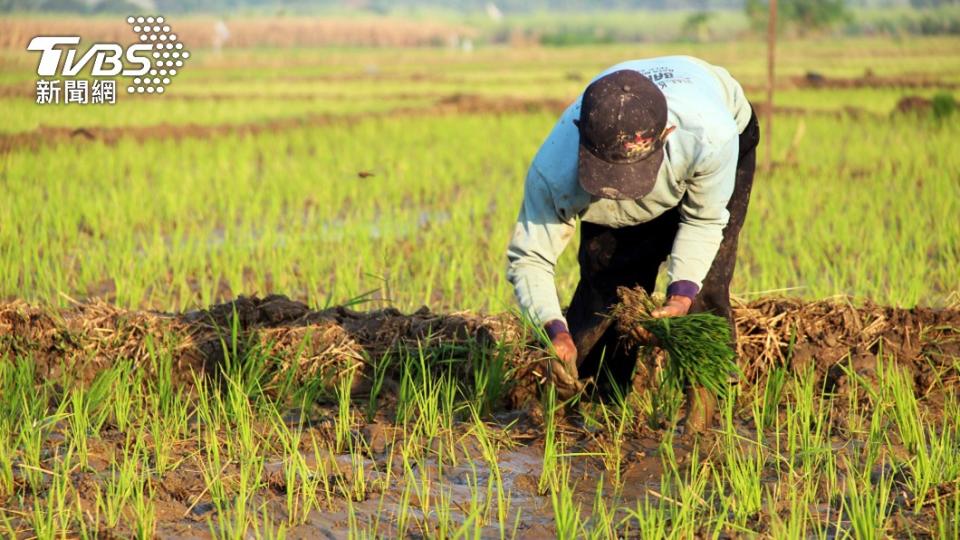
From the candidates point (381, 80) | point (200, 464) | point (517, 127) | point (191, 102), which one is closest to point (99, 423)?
point (200, 464)

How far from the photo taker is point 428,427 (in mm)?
3545

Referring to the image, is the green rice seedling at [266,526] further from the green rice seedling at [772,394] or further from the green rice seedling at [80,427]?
the green rice seedling at [772,394]

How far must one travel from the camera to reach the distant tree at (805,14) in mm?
49562

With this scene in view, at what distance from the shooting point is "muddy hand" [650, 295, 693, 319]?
126 inches

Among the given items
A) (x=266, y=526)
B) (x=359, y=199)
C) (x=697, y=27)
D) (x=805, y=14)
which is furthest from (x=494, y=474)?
(x=697, y=27)

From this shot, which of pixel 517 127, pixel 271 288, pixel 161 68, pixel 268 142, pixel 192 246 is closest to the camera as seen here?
pixel 271 288

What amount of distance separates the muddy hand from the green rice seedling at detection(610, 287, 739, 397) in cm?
2

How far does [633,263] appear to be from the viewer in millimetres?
3496

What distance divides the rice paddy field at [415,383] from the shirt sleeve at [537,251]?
1.02 feet

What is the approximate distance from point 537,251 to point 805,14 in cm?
5085

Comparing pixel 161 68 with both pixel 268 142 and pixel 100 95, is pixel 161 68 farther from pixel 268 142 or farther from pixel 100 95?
pixel 268 142

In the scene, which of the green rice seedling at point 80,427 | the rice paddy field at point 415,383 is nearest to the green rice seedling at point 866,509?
the rice paddy field at point 415,383

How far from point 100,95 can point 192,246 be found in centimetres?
768

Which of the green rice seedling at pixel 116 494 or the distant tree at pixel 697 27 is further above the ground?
the distant tree at pixel 697 27
